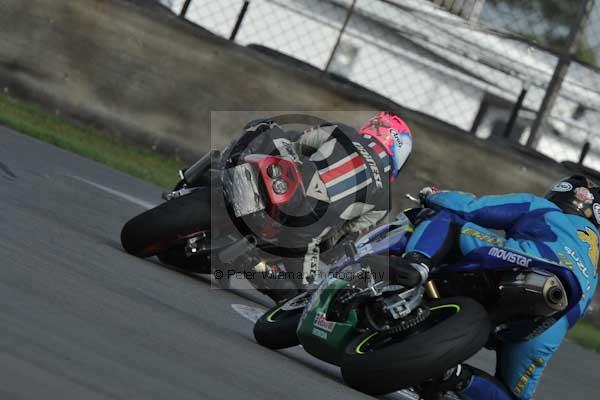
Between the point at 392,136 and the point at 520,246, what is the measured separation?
2094 mm

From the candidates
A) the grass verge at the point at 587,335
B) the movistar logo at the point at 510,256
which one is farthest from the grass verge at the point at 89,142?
the movistar logo at the point at 510,256

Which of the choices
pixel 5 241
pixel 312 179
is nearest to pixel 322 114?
pixel 312 179

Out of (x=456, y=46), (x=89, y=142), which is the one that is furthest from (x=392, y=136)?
(x=456, y=46)

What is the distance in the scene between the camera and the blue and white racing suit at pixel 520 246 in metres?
6.27

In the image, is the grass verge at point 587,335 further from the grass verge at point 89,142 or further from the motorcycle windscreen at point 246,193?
the motorcycle windscreen at point 246,193

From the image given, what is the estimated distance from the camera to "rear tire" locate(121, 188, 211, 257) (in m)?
7.91

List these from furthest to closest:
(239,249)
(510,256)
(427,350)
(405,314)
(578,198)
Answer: (239,249), (578,198), (510,256), (405,314), (427,350)

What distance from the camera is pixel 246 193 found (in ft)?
25.6

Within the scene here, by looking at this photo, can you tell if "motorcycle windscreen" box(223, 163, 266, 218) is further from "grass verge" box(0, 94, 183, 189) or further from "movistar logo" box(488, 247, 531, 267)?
"grass verge" box(0, 94, 183, 189)

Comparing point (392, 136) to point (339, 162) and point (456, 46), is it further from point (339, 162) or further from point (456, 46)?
point (456, 46)

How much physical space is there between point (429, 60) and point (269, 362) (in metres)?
10.2

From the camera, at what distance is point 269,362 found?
20.1 ft

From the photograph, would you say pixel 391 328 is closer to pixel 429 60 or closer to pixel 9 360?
pixel 9 360

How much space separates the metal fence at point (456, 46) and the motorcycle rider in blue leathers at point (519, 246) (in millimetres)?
7308
